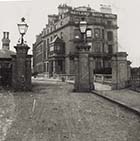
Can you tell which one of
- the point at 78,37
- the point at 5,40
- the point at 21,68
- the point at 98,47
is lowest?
the point at 21,68

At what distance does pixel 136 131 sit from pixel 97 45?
45553 millimetres

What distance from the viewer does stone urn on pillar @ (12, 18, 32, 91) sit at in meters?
13.3

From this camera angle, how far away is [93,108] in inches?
327

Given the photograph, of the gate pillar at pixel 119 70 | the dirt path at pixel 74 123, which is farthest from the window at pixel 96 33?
the dirt path at pixel 74 123

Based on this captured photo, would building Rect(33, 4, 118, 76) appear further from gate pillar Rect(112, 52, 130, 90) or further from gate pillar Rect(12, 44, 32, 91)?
gate pillar Rect(12, 44, 32, 91)

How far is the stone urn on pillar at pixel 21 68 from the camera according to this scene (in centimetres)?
1333

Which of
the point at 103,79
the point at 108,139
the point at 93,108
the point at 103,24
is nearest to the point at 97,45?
the point at 103,24

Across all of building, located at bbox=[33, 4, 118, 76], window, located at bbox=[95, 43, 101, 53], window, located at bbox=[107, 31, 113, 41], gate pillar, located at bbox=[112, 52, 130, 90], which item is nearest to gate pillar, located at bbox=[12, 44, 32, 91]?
gate pillar, located at bbox=[112, 52, 130, 90]

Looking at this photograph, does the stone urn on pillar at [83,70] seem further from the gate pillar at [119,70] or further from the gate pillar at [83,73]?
the gate pillar at [119,70]

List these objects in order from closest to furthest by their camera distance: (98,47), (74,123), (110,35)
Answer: (74,123)
(98,47)
(110,35)

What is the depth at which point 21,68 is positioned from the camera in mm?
13414

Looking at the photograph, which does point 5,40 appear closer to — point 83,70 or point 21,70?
point 21,70

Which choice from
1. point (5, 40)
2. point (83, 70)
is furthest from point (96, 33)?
point (83, 70)

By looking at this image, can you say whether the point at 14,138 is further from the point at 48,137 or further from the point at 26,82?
the point at 26,82
